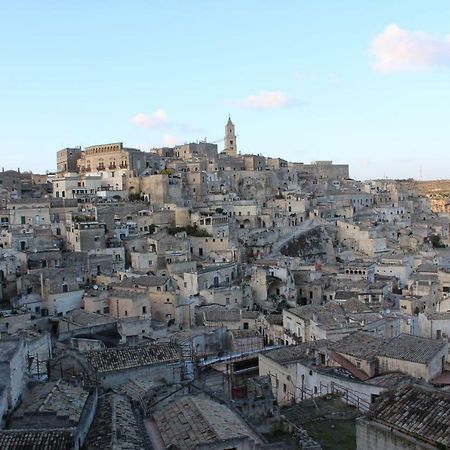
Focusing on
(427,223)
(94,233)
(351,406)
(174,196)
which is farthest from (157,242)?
(427,223)

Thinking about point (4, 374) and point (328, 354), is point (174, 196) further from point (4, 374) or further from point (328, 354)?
point (4, 374)

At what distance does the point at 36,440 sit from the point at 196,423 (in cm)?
269

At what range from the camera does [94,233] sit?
35000 millimetres

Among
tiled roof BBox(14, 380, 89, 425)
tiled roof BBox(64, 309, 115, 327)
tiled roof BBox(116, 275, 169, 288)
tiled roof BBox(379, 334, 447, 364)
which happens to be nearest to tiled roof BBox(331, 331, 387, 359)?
tiled roof BBox(379, 334, 447, 364)

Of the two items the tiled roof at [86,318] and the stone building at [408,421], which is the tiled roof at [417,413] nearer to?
the stone building at [408,421]

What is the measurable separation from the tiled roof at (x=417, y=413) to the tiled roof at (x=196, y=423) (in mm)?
2200

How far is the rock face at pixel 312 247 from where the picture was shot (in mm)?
43250

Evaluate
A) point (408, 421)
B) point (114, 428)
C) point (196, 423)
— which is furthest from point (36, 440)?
point (408, 421)

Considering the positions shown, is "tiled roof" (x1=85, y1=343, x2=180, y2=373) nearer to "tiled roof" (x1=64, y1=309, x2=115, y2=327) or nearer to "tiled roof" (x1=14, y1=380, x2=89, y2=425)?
"tiled roof" (x1=14, y1=380, x2=89, y2=425)

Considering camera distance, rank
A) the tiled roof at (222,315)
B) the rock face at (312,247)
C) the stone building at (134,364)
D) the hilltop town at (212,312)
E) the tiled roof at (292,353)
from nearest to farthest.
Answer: the hilltop town at (212,312) → the stone building at (134,364) → the tiled roof at (292,353) → the tiled roof at (222,315) → the rock face at (312,247)

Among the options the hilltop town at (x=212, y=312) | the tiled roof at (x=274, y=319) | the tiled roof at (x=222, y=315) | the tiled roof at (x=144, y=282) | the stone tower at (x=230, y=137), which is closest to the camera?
the hilltop town at (x=212, y=312)

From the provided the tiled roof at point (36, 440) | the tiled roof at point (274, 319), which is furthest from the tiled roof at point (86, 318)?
the tiled roof at point (36, 440)

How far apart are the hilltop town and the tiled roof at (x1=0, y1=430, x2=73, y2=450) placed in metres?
0.03

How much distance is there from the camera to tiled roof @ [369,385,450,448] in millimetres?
8672
